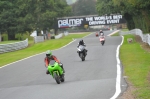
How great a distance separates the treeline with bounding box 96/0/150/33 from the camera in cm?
3749

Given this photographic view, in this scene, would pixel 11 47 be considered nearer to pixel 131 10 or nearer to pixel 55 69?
pixel 131 10

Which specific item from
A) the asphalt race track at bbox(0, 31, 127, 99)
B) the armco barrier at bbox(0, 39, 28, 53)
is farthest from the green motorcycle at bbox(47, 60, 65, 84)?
the armco barrier at bbox(0, 39, 28, 53)

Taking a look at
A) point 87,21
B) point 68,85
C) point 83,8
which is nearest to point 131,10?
point 87,21

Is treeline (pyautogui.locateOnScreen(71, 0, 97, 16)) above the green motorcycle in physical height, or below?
above

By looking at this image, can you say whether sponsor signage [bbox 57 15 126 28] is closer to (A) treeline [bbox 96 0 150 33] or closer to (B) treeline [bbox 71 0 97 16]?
(A) treeline [bbox 96 0 150 33]

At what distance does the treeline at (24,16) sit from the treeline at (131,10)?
32.5 feet

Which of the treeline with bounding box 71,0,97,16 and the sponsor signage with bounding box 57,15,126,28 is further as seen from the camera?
the treeline with bounding box 71,0,97,16

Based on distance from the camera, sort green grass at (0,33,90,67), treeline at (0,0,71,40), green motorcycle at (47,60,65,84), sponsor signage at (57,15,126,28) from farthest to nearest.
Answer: sponsor signage at (57,15,126,28)
treeline at (0,0,71,40)
green grass at (0,33,90,67)
green motorcycle at (47,60,65,84)

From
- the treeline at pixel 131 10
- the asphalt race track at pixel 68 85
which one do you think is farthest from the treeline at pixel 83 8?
the asphalt race track at pixel 68 85

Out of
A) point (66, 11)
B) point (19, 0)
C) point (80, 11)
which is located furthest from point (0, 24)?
point (80, 11)

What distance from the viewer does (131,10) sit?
160 ft

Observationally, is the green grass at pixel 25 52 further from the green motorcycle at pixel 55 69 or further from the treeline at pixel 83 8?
the treeline at pixel 83 8

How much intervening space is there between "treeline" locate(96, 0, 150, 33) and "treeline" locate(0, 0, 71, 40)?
9907mm

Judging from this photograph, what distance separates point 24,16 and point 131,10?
3122 cm
